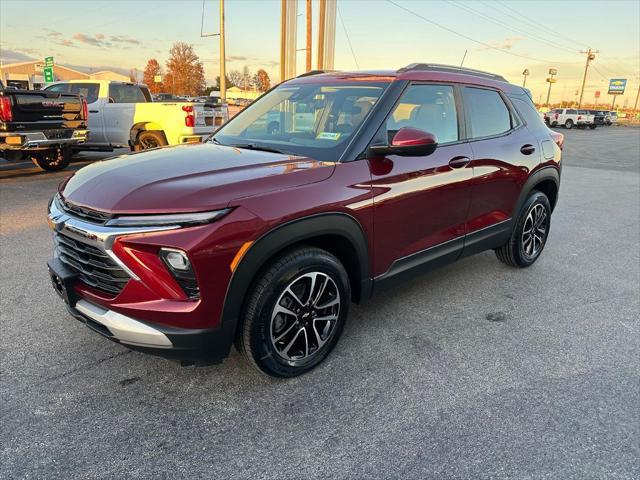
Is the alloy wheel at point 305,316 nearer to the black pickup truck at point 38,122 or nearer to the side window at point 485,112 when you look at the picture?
the side window at point 485,112

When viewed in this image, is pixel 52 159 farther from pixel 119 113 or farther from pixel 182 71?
pixel 182 71

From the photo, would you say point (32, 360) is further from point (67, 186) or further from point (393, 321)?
point (393, 321)

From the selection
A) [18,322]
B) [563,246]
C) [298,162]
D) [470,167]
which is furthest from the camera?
[563,246]

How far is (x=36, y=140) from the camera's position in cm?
814

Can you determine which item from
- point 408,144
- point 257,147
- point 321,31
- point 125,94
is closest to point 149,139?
point 125,94

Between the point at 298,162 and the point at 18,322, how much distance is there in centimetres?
241

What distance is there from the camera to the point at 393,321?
3605mm

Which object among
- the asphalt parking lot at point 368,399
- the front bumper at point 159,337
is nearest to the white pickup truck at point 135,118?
the asphalt parking lot at point 368,399

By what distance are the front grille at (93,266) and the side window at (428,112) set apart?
5.95ft

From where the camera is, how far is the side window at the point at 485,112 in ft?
12.5

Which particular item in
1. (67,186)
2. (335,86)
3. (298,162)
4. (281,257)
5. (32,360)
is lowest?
(32,360)

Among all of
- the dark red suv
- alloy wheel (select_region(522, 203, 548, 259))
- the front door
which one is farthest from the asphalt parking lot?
alloy wheel (select_region(522, 203, 548, 259))

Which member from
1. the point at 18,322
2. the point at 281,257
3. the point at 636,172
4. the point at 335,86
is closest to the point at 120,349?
the point at 18,322

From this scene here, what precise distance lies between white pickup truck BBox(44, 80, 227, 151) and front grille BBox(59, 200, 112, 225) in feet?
22.0
